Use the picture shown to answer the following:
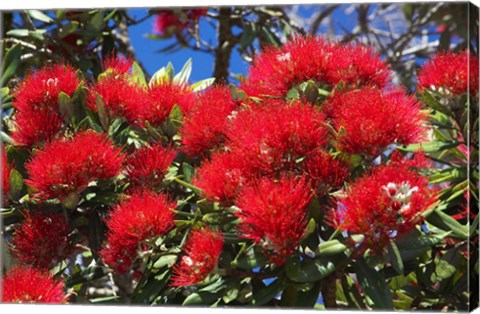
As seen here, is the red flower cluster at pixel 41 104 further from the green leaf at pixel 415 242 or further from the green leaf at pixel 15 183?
the green leaf at pixel 415 242

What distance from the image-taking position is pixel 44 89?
1899 millimetres

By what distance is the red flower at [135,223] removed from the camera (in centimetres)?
167

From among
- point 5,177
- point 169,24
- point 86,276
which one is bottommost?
point 86,276

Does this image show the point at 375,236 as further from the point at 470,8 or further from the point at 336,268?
the point at 470,8

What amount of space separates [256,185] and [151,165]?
11.2 inches

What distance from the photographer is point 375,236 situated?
1.53 metres

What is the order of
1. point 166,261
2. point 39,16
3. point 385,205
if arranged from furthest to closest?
point 39,16 → point 166,261 → point 385,205

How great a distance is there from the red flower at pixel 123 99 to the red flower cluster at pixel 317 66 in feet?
0.78

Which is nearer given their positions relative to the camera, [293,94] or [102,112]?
[293,94]

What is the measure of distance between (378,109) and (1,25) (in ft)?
3.73

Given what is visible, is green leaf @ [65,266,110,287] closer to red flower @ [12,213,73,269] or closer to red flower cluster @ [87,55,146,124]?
red flower @ [12,213,73,269]

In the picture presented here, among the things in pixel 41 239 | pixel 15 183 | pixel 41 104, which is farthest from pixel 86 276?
pixel 41 104

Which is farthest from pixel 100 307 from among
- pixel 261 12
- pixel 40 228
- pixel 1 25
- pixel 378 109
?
pixel 261 12

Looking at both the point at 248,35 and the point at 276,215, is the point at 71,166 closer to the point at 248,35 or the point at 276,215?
the point at 276,215
